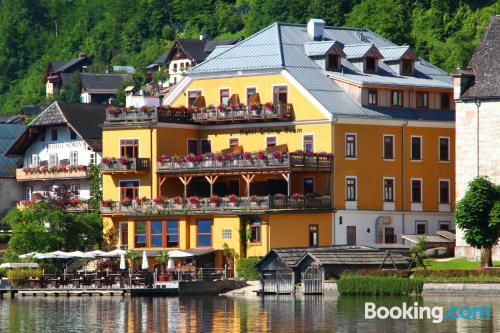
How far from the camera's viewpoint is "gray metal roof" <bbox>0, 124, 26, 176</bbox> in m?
147

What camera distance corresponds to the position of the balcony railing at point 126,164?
412 feet

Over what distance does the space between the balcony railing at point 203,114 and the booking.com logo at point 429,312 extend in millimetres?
28924

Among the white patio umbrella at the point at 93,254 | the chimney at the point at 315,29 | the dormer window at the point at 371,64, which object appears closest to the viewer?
the white patio umbrella at the point at 93,254

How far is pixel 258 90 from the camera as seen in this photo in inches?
4926

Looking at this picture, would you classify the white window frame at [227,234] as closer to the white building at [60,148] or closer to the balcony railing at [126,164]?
the balcony railing at [126,164]

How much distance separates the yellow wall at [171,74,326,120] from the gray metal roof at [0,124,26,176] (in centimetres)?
2219

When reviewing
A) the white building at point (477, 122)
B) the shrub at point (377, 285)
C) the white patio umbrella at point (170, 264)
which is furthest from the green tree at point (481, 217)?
the white patio umbrella at point (170, 264)

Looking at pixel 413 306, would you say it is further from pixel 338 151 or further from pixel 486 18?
pixel 486 18

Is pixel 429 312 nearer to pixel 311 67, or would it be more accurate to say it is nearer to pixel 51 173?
pixel 311 67

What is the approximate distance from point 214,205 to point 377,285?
1968cm

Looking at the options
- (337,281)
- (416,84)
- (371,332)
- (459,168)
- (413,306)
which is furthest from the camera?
(416,84)

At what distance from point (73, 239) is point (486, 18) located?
195ft

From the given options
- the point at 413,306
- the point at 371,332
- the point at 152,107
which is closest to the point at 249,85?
the point at 152,107

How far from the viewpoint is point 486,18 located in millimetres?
173000
